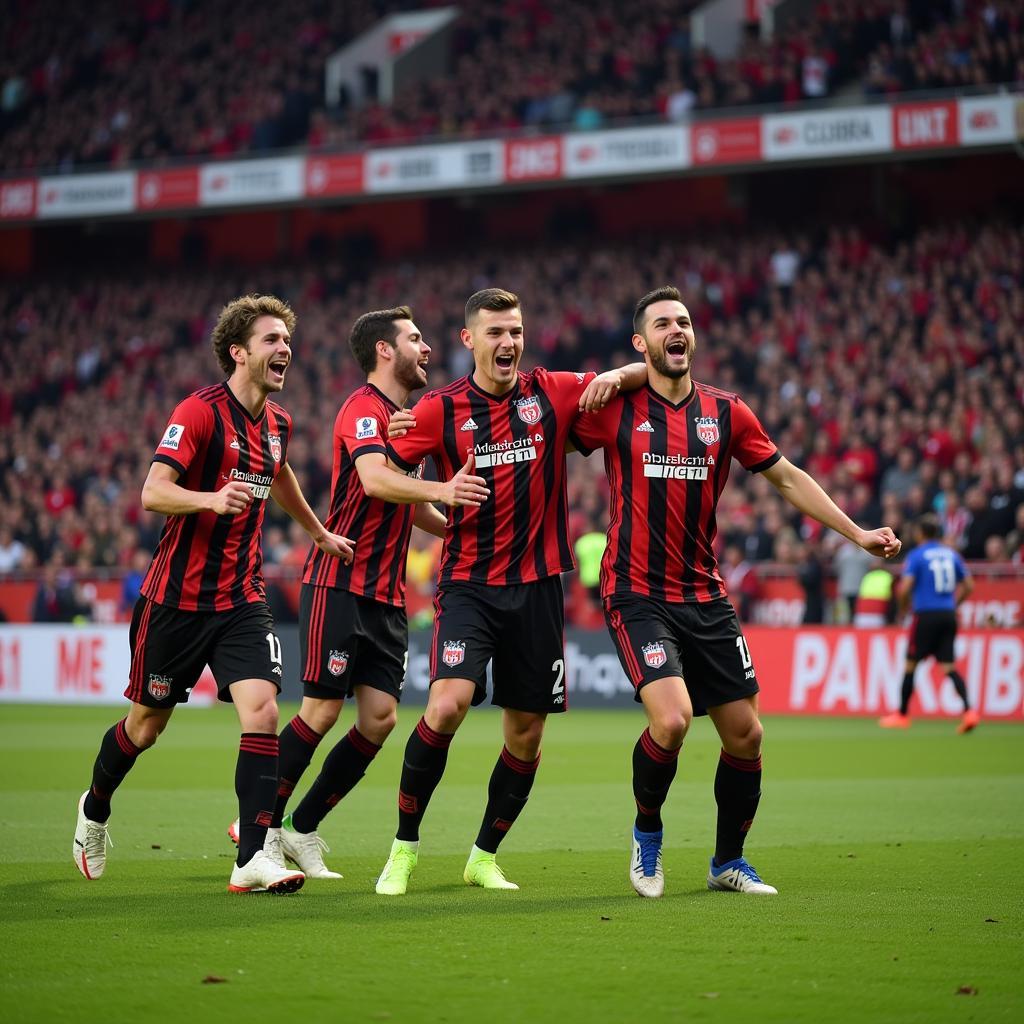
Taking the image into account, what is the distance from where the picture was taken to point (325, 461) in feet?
92.5

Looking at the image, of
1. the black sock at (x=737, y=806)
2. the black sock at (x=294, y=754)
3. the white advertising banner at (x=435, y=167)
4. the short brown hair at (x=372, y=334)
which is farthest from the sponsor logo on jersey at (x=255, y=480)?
the white advertising banner at (x=435, y=167)

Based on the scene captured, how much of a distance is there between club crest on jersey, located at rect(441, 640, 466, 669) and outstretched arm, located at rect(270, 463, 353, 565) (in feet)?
2.81

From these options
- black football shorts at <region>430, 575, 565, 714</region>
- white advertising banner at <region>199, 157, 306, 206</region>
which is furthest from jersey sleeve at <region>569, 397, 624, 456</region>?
white advertising banner at <region>199, 157, 306, 206</region>

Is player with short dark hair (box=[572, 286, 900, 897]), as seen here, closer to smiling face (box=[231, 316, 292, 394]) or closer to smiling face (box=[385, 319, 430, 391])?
smiling face (box=[385, 319, 430, 391])

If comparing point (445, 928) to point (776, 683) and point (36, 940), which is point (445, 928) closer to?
point (36, 940)

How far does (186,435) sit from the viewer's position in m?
7.06

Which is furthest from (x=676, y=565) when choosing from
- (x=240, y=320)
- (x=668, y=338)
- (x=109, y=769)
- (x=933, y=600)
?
(x=933, y=600)

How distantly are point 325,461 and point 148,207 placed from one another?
28.6 ft

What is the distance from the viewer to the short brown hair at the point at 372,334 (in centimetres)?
785

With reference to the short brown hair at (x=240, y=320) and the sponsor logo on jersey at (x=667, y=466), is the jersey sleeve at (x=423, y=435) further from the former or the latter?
the sponsor logo on jersey at (x=667, y=466)

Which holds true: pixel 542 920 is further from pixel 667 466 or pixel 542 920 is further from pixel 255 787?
pixel 667 466

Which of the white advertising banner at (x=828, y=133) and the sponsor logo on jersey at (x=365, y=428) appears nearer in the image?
the sponsor logo on jersey at (x=365, y=428)

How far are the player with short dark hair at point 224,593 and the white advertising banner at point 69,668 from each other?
15495 mm

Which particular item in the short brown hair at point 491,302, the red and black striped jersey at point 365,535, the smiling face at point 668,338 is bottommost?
the red and black striped jersey at point 365,535
